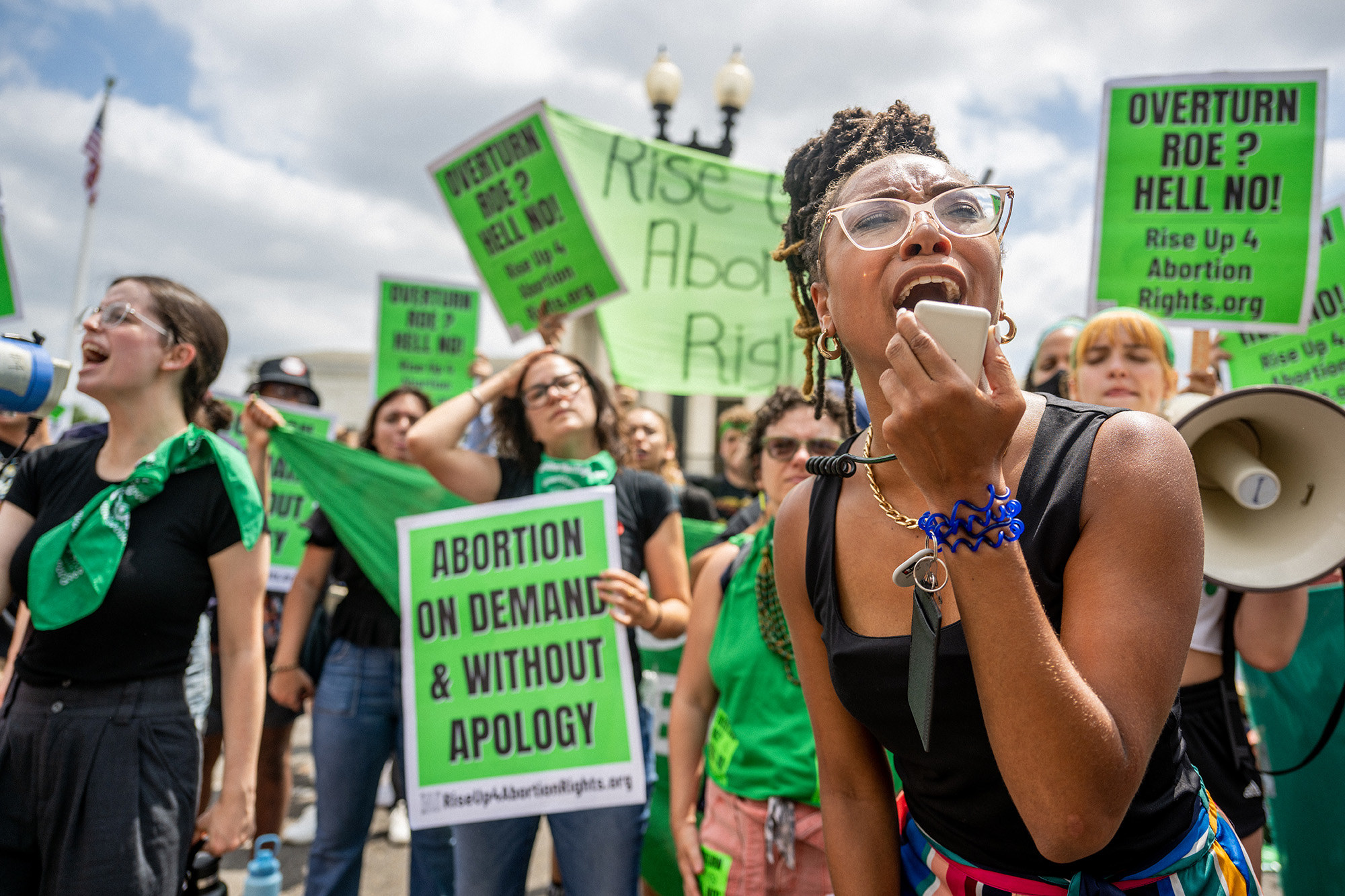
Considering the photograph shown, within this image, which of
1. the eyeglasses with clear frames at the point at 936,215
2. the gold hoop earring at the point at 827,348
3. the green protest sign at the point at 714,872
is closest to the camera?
the eyeglasses with clear frames at the point at 936,215

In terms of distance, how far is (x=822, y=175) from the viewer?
58.0 inches

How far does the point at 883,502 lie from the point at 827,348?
349mm

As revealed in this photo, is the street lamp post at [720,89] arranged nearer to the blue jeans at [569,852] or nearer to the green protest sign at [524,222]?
the green protest sign at [524,222]

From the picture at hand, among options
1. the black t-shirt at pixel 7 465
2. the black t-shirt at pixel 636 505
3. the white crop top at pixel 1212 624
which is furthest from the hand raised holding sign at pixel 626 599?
the black t-shirt at pixel 7 465

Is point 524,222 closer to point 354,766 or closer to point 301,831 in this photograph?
point 354,766

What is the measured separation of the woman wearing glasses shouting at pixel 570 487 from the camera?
2.64 m

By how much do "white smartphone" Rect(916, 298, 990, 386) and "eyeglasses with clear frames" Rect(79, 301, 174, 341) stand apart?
225 centimetres

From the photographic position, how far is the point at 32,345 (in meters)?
2.04

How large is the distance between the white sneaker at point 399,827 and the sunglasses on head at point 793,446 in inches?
120

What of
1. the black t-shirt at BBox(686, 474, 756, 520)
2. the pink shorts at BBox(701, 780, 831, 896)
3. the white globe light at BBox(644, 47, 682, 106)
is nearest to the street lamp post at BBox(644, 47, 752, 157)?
the white globe light at BBox(644, 47, 682, 106)

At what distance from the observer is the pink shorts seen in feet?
6.97

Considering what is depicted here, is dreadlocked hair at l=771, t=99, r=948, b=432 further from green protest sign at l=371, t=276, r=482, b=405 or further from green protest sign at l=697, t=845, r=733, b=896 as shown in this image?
green protest sign at l=371, t=276, r=482, b=405

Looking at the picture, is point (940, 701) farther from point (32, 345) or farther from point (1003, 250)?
point (32, 345)

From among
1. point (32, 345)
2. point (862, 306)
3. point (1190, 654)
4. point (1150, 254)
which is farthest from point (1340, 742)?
point (32, 345)
